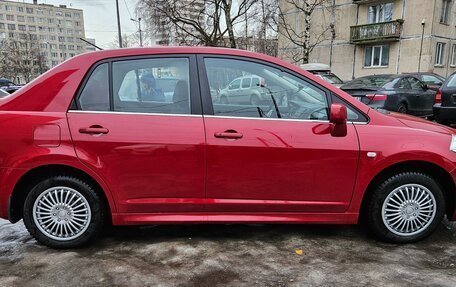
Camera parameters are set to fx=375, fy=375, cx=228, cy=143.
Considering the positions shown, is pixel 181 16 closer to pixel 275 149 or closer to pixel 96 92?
pixel 96 92

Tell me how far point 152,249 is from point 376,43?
1089 inches

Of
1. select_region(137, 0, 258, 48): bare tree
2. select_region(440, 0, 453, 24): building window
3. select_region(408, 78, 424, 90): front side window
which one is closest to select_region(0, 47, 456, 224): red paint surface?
select_region(408, 78, 424, 90): front side window

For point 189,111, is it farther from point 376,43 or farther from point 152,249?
point 376,43

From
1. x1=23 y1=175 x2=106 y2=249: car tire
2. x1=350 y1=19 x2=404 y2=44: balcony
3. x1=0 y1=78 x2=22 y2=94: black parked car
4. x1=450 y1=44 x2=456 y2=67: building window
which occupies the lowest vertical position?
x1=23 y1=175 x2=106 y2=249: car tire

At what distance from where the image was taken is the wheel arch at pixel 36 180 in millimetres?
3186

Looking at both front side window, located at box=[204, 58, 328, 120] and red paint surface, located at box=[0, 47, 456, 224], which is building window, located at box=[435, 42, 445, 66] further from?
front side window, located at box=[204, 58, 328, 120]

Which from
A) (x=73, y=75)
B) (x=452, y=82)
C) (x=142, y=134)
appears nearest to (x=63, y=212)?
(x=142, y=134)

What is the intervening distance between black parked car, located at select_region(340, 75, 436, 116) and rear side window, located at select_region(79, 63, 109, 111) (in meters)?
6.77

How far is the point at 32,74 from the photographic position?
78500mm

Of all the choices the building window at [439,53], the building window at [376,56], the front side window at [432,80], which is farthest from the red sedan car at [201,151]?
the building window at [376,56]

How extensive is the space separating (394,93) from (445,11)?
20.5 metres

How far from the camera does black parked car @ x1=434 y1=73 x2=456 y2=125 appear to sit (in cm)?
695

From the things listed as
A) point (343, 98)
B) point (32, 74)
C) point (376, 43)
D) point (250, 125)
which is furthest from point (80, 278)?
point (32, 74)

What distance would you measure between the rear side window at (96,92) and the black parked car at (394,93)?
6.77 m
